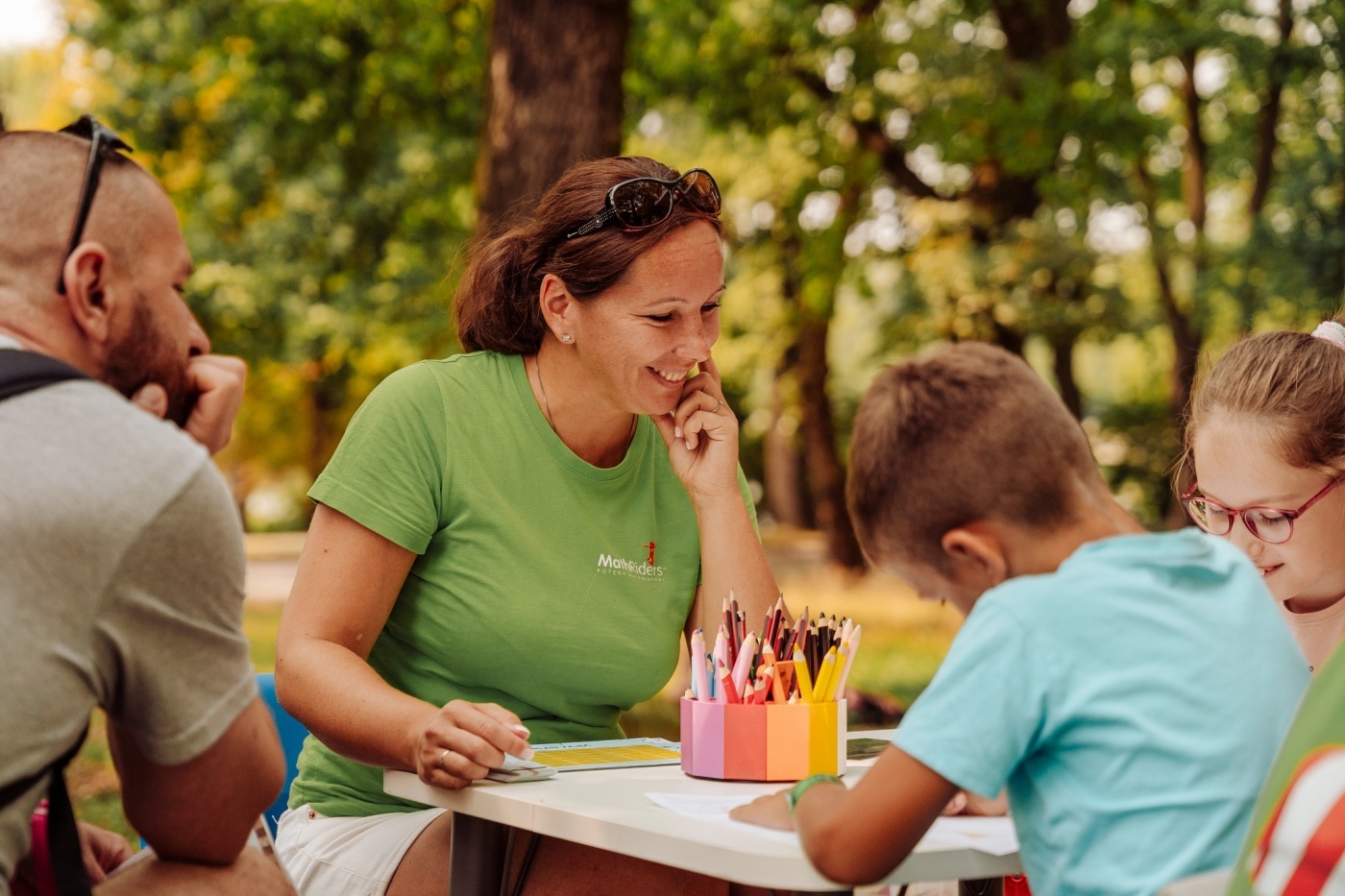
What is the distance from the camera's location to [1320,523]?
2.56m

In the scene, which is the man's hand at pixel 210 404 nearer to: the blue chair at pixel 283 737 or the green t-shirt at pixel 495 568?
the green t-shirt at pixel 495 568

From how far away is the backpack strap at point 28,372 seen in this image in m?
1.46

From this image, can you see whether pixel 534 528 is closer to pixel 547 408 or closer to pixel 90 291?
pixel 547 408

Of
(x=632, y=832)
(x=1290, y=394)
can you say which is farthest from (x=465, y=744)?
(x=1290, y=394)

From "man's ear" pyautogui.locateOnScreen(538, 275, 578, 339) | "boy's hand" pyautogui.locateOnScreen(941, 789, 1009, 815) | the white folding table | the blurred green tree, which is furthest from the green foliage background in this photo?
the white folding table

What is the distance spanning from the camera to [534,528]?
2.62 metres

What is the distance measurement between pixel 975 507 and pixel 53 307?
1086mm

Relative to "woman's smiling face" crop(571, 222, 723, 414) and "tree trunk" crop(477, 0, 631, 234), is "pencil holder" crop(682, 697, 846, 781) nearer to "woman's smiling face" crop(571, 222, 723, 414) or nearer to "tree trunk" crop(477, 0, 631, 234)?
"woman's smiling face" crop(571, 222, 723, 414)

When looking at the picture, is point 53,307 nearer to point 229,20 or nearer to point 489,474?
point 489,474

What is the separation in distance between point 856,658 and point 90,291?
403 inches

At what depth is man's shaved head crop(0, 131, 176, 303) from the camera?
1.57 metres

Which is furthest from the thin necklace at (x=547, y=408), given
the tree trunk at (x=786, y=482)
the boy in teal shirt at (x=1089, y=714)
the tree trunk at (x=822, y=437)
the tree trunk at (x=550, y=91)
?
the tree trunk at (x=786, y=482)

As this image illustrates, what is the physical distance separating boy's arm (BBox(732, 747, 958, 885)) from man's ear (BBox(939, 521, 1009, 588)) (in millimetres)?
261

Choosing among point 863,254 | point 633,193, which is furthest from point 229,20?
point 633,193
